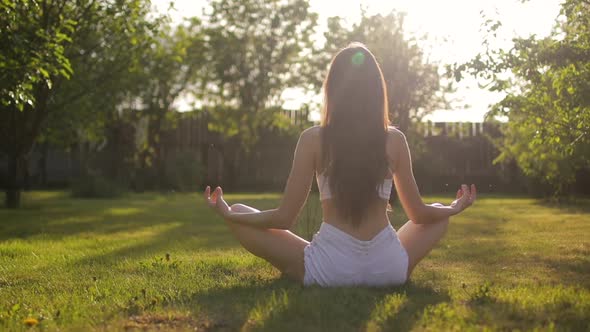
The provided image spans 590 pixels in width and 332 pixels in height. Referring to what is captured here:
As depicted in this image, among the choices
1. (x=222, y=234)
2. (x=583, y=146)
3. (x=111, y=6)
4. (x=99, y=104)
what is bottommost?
(x=222, y=234)

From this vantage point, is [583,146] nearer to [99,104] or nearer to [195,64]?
[99,104]

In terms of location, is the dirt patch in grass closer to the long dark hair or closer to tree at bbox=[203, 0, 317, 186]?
the long dark hair

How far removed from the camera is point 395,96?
58.0 ft

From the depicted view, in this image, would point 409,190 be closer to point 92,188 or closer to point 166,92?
point 92,188

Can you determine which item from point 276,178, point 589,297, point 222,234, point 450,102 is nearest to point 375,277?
point 589,297

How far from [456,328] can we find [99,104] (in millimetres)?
14643

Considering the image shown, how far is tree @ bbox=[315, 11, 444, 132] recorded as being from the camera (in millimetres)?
17688

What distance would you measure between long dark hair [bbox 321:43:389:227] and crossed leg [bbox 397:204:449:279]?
57cm

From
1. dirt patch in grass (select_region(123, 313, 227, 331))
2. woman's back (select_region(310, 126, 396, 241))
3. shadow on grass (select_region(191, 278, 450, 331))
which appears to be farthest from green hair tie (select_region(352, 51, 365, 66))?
dirt patch in grass (select_region(123, 313, 227, 331))

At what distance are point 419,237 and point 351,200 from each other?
74 centimetres

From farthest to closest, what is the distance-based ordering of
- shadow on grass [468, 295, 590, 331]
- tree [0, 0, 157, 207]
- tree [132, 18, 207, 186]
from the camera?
1. tree [132, 18, 207, 186]
2. tree [0, 0, 157, 207]
3. shadow on grass [468, 295, 590, 331]

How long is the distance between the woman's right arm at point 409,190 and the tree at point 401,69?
12.5 meters

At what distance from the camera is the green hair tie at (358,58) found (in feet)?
14.6

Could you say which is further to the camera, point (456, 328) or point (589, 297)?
point (589, 297)
